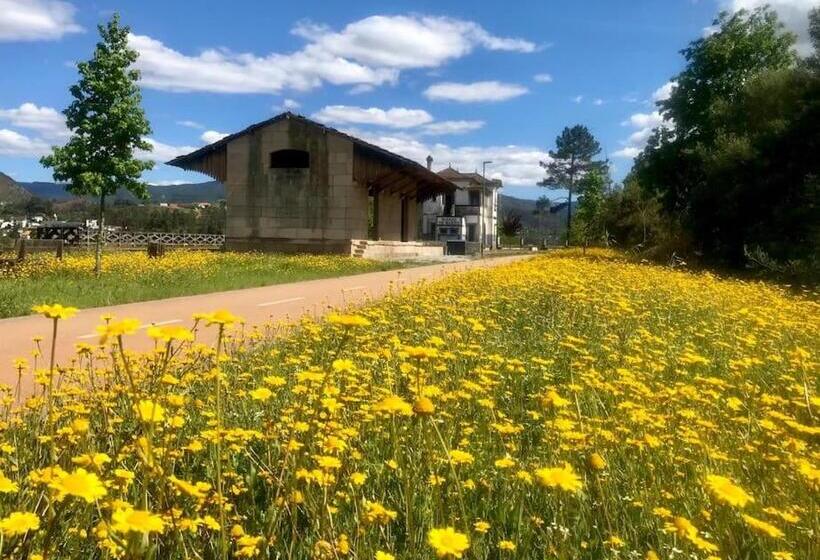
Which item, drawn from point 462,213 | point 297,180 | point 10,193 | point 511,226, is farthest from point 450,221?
point 10,193

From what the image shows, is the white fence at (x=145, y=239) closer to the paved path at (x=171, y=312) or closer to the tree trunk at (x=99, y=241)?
the tree trunk at (x=99, y=241)

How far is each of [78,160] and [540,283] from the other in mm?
14340

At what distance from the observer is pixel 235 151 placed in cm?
3534

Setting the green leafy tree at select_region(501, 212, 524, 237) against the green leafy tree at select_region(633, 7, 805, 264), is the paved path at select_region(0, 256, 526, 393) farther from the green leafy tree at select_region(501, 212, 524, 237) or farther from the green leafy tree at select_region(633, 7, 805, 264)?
the green leafy tree at select_region(501, 212, 524, 237)

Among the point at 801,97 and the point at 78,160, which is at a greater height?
the point at 801,97

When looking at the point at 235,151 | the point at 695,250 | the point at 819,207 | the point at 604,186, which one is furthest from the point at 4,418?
the point at 604,186

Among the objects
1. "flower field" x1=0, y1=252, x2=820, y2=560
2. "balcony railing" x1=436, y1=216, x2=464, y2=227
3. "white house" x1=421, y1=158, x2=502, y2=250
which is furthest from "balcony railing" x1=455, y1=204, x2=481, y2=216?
"flower field" x1=0, y1=252, x2=820, y2=560

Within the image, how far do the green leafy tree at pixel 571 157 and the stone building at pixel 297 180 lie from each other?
63499 millimetres

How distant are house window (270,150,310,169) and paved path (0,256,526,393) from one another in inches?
723

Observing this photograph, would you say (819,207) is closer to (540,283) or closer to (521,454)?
(540,283)

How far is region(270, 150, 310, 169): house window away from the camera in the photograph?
35.4 meters

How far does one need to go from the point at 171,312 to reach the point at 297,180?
2431cm

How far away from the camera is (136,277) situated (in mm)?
17609

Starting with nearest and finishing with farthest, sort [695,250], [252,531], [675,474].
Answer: [252,531]
[675,474]
[695,250]
